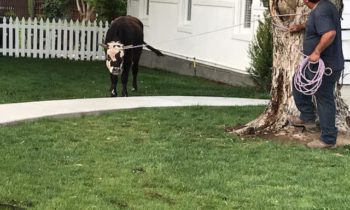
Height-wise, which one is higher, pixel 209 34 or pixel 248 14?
pixel 248 14

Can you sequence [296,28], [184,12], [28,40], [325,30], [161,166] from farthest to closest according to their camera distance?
[28,40] < [184,12] < [296,28] < [325,30] < [161,166]

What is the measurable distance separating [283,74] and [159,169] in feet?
8.55

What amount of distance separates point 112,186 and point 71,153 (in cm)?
145

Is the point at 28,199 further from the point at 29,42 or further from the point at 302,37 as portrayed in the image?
the point at 29,42

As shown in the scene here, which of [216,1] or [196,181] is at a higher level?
[216,1]

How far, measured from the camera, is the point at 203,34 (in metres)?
17.2

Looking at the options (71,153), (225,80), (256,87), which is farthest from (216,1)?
(71,153)

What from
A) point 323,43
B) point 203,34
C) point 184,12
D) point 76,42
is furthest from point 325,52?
point 76,42

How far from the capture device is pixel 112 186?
19.0 ft

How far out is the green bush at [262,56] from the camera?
13258 mm

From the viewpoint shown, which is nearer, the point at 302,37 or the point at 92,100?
the point at 302,37

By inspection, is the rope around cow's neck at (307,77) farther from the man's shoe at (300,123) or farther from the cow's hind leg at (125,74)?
the cow's hind leg at (125,74)

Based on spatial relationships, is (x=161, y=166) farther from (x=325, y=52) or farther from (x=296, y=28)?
(x=296, y=28)

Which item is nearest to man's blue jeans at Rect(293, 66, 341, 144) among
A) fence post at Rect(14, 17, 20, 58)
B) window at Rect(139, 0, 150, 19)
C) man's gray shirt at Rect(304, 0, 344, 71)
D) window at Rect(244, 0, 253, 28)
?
man's gray shirt at Rect(304, 0, 344, 71)
